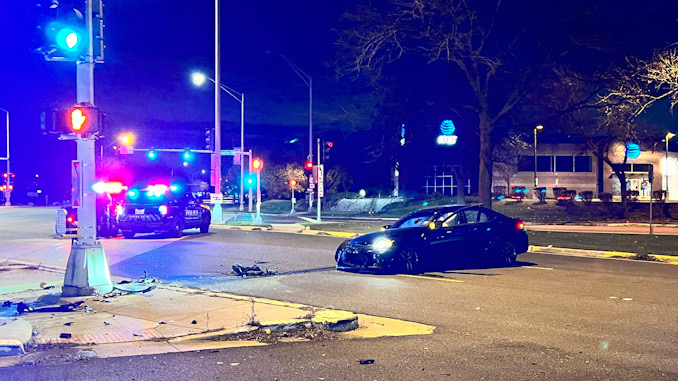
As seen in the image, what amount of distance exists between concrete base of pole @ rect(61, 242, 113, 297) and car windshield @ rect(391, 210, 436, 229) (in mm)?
6587

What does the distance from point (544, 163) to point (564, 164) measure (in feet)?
7.13

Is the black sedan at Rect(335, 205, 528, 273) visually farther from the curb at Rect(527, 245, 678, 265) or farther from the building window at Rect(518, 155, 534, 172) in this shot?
the building window at Rect(518, 155, 534, 172)

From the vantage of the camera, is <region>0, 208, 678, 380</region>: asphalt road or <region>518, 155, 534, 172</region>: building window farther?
<region>518, 155, 534, 172</region>: building window

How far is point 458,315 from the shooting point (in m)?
9.13

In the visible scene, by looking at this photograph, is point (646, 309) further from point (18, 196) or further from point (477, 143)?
point (18, 196)

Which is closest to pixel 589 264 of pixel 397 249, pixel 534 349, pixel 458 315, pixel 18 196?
pixel 397 249

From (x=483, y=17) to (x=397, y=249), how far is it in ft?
50.4

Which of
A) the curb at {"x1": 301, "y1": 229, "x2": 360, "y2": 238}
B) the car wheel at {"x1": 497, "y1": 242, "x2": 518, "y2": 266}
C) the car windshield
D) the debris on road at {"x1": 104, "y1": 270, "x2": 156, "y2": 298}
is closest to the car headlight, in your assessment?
the car windshield

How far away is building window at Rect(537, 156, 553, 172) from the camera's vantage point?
73.2 metres

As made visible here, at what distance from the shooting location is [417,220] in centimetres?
1433

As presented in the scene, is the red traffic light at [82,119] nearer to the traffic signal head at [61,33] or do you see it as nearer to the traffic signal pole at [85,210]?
the traffic signal pole at [85,210]

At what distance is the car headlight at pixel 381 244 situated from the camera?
13.3 m

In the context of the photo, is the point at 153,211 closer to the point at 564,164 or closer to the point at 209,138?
the point at 209,138

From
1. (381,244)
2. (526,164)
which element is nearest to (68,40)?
(381,244)
